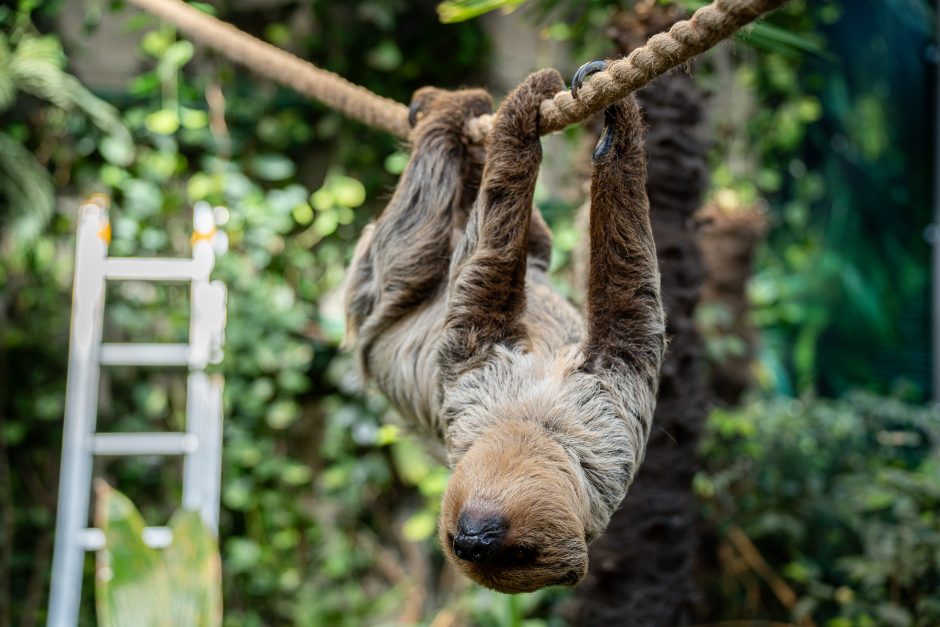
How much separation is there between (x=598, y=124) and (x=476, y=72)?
266 centimetres

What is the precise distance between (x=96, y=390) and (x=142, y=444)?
0.36 m

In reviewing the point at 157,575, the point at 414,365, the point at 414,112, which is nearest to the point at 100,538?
the point at 157,575

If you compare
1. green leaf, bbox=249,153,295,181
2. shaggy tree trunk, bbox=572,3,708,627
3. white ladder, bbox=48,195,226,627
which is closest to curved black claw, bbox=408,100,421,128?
shaggy tree trunk, bbox=572,3,708,627

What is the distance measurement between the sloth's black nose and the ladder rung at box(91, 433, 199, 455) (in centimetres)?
260

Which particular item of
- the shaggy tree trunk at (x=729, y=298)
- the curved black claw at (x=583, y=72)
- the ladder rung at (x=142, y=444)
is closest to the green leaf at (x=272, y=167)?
the ladder rung at (x=142, y=444)

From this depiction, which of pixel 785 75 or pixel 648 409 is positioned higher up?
pixel 785 75

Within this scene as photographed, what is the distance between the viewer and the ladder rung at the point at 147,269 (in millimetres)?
4039

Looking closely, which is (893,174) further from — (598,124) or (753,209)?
(598,124)

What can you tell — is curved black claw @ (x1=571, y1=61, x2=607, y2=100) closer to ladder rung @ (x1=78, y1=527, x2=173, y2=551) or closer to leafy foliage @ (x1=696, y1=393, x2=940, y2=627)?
ladder rung @ (x1=78, y1=527, x2=173, y2=551)

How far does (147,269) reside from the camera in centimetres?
409

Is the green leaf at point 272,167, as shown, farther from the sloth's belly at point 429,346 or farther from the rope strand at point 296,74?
the sloth's belly at point 429,346

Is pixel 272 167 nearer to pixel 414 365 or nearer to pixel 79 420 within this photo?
pixel 79 420

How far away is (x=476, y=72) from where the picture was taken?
559 cm

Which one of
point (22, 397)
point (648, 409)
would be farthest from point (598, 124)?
point (22, 397)
